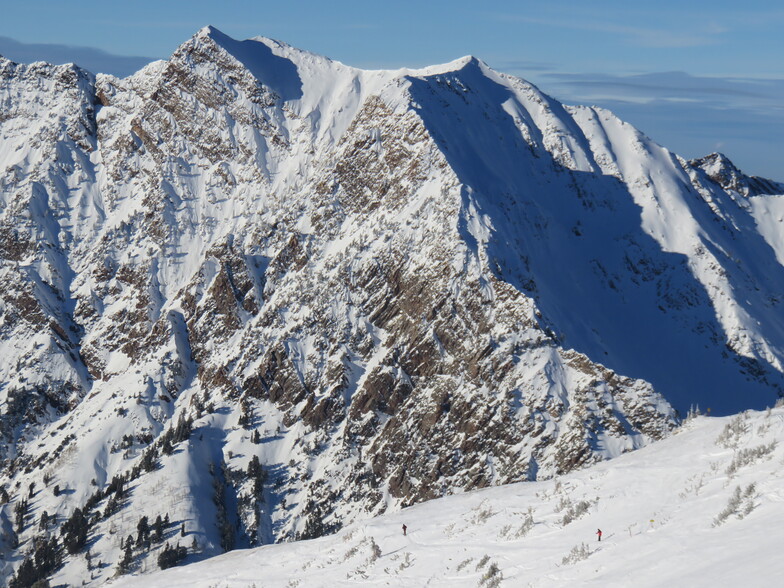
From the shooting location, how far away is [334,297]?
14138 cm

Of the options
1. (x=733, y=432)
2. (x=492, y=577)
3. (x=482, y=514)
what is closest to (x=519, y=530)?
(x=482, y=514)

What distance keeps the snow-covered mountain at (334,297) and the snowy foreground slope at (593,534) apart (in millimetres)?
72178

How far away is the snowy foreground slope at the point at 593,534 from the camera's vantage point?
1019 inches

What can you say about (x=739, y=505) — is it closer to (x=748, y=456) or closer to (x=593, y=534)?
(x=748, y=456)

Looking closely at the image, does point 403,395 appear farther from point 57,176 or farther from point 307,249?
point 57,176

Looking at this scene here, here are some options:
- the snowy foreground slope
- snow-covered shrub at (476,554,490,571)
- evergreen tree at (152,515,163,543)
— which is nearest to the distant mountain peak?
evergreen tree at (152,515,163,543)

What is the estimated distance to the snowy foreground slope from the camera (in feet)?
84.9

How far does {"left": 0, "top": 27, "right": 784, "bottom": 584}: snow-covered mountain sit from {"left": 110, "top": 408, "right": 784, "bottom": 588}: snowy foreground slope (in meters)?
72.2

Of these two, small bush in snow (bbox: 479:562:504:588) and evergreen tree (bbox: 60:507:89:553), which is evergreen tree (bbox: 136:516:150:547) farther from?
small bush in snow (bbox: 479:562:504:588)

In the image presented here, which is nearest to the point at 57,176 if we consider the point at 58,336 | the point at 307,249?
the point at 58,336

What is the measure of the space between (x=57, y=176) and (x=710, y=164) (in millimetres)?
136065

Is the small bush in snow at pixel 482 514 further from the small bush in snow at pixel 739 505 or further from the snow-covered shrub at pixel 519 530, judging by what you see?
the small bush in snow at pixel 739 505

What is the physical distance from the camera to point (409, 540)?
37.6 metres

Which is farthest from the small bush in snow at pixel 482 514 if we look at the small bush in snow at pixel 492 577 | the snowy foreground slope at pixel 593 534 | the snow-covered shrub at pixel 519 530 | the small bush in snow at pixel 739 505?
the small bush in snow at pixel 739 505
